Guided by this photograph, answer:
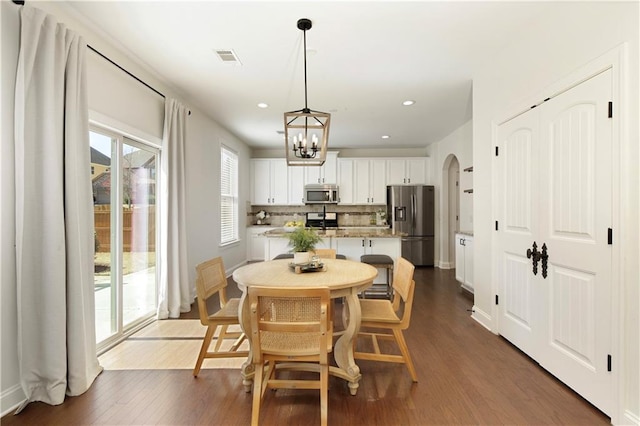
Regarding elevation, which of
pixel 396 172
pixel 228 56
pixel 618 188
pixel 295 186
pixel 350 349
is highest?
pixel 228 56

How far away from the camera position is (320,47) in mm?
2801

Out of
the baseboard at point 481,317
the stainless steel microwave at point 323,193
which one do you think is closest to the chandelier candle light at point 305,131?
the baseboard at point 481,317

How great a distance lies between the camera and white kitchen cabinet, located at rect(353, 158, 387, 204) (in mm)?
7020

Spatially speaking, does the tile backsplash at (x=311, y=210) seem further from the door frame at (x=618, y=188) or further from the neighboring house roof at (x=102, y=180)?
the door frame at (x=618, y=188)

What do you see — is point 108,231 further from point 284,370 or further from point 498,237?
point 498,237

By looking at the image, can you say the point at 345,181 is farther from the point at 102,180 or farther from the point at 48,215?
the point at 48,215

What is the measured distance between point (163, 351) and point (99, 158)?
5.98 feet

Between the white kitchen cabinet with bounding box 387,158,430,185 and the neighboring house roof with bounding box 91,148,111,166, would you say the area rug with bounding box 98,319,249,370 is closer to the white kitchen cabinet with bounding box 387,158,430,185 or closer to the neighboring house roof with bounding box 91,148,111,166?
the neighboring house roof with bounding box 91,148,111,166

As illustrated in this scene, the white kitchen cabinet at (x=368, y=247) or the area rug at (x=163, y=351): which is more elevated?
the white kitchen cabinet at (x=368, y=247)

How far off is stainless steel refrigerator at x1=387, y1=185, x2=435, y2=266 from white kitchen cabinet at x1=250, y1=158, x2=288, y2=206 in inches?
101

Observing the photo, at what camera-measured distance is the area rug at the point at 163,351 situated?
2459mm

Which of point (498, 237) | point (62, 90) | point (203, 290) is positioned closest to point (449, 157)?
point (498, 237)

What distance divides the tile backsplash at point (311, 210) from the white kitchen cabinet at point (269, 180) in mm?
303

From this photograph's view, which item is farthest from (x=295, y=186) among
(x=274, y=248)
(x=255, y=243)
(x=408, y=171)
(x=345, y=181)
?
(x=274, y=248)
